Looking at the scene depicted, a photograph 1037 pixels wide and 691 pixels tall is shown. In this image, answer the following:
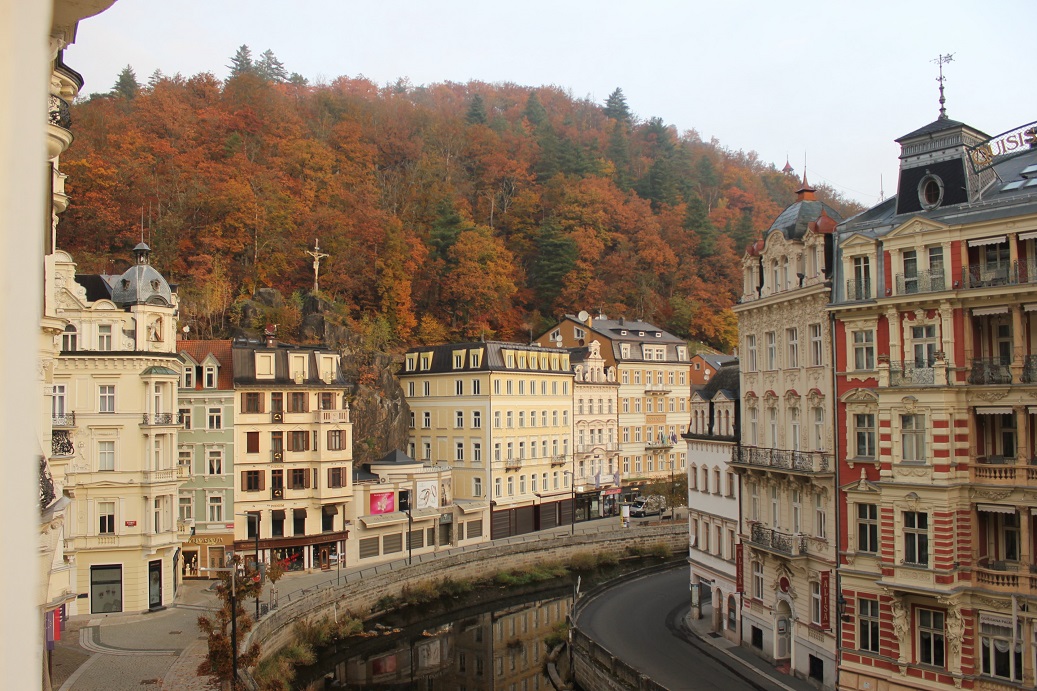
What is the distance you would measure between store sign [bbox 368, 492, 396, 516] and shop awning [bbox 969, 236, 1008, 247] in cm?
3254

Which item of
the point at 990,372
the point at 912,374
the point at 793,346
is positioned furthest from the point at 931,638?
the point at 793,346

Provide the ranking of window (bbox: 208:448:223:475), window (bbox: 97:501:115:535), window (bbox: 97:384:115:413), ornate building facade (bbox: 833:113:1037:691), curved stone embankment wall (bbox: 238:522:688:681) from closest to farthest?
1. ornate building facade (bbox: 833:113:1037:691)
2. curved stone embankment wall (bbox: 238:522:688:681)
3. window (bbox: 97:501:115:535)
4. window (bbox: 97:384:115:413)
5. window (bbox: 208:448:223:475)

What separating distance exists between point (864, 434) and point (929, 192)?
271 inches

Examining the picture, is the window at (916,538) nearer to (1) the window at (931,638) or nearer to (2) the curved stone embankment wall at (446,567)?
(1) the window at (931,638)

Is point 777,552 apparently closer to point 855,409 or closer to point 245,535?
point 855,409

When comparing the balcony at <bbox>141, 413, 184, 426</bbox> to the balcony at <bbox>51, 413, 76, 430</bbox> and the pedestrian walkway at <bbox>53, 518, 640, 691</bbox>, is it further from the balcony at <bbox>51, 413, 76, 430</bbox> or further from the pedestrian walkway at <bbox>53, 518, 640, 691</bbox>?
the pedestrian walkway at <bbox>53, 518, 640, 691</bbox>

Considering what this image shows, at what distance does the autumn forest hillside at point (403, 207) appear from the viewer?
56.8 metres

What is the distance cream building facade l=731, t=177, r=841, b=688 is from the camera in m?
25.8

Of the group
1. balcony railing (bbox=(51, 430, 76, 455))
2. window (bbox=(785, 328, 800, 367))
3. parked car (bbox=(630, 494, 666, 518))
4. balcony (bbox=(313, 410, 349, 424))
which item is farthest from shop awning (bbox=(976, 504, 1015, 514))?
parked car (bbox=(630, 494, 666, 518))

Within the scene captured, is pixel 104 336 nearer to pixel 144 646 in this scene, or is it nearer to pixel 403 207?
pixel 144 646

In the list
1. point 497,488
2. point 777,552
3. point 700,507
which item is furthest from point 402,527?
point 777,552

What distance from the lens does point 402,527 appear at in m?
47.7

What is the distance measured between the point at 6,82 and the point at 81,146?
61678 millimetres

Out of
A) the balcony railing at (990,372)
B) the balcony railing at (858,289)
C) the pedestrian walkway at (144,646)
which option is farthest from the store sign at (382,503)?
the balcony railing at (990,372)
